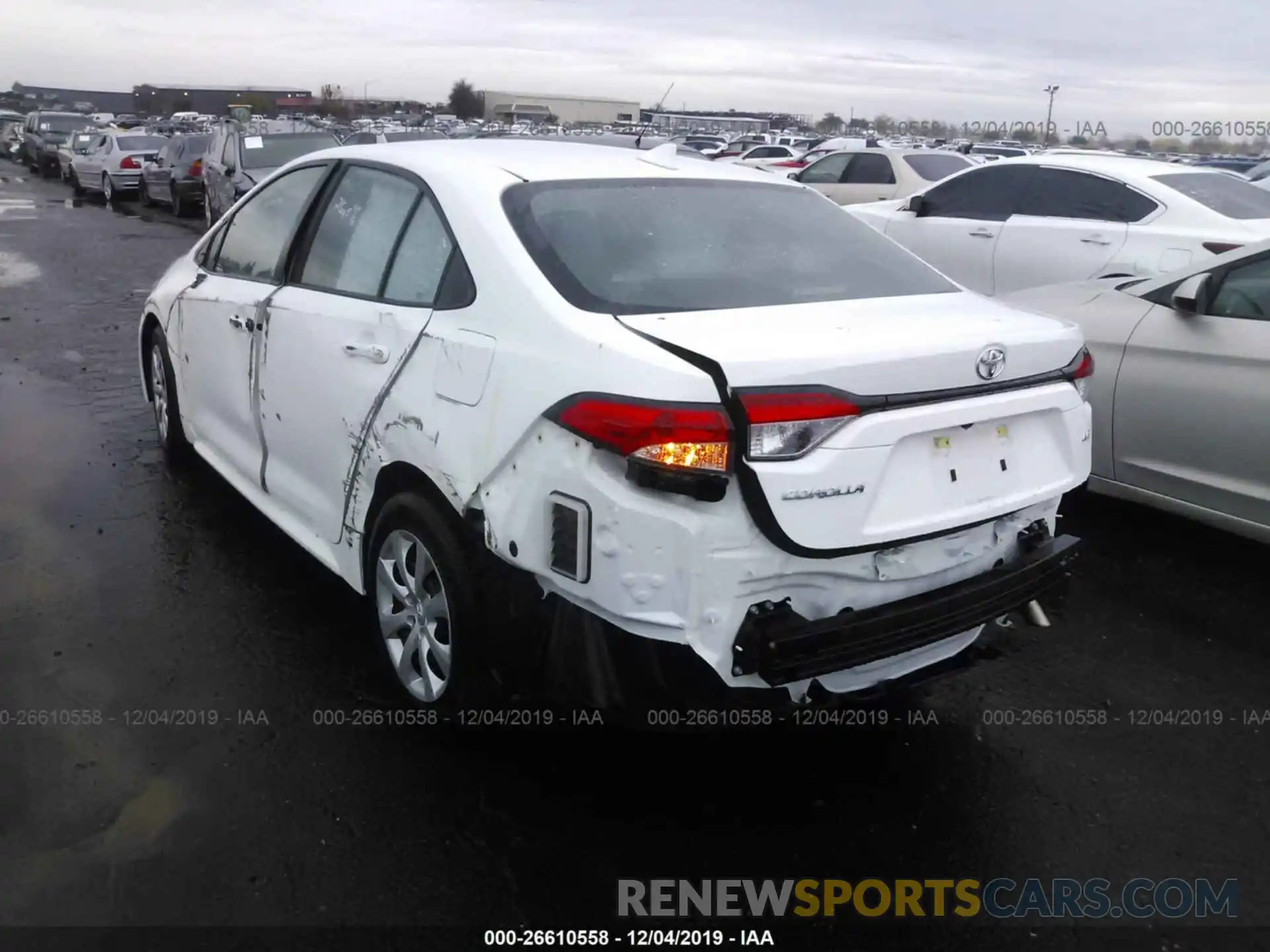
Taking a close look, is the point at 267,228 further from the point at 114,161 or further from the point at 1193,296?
the point at 114,161

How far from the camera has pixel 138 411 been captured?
7.14 meters

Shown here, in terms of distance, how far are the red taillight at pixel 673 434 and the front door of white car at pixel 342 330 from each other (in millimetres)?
887

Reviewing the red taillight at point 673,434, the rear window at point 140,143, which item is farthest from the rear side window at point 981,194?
the rear window at point 140,143

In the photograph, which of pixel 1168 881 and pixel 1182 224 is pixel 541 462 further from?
pixel 1182 224

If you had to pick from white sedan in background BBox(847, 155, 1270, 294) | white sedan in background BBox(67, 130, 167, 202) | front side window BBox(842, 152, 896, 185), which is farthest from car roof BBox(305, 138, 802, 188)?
white sedan in background BBox(67, 130, 167, 202)

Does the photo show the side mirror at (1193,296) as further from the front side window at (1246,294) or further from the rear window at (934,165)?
the rear window at (934,165)

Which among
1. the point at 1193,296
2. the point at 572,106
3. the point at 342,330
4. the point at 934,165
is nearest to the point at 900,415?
the point at 342,330

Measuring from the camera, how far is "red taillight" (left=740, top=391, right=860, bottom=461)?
262 centimetres

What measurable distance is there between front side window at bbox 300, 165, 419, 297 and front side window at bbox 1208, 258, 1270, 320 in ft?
11.3

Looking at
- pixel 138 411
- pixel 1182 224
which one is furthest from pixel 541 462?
pixel 1182 224

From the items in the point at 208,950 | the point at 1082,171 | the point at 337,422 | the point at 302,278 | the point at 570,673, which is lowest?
the point at 208,950

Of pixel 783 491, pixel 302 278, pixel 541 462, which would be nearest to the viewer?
pixel 783 491

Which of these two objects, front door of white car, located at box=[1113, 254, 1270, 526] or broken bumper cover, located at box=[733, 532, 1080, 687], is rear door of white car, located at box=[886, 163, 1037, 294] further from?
broken bumper cover, located at box=[733, 532, 1080, 687]

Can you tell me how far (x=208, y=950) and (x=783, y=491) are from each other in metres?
1.72
